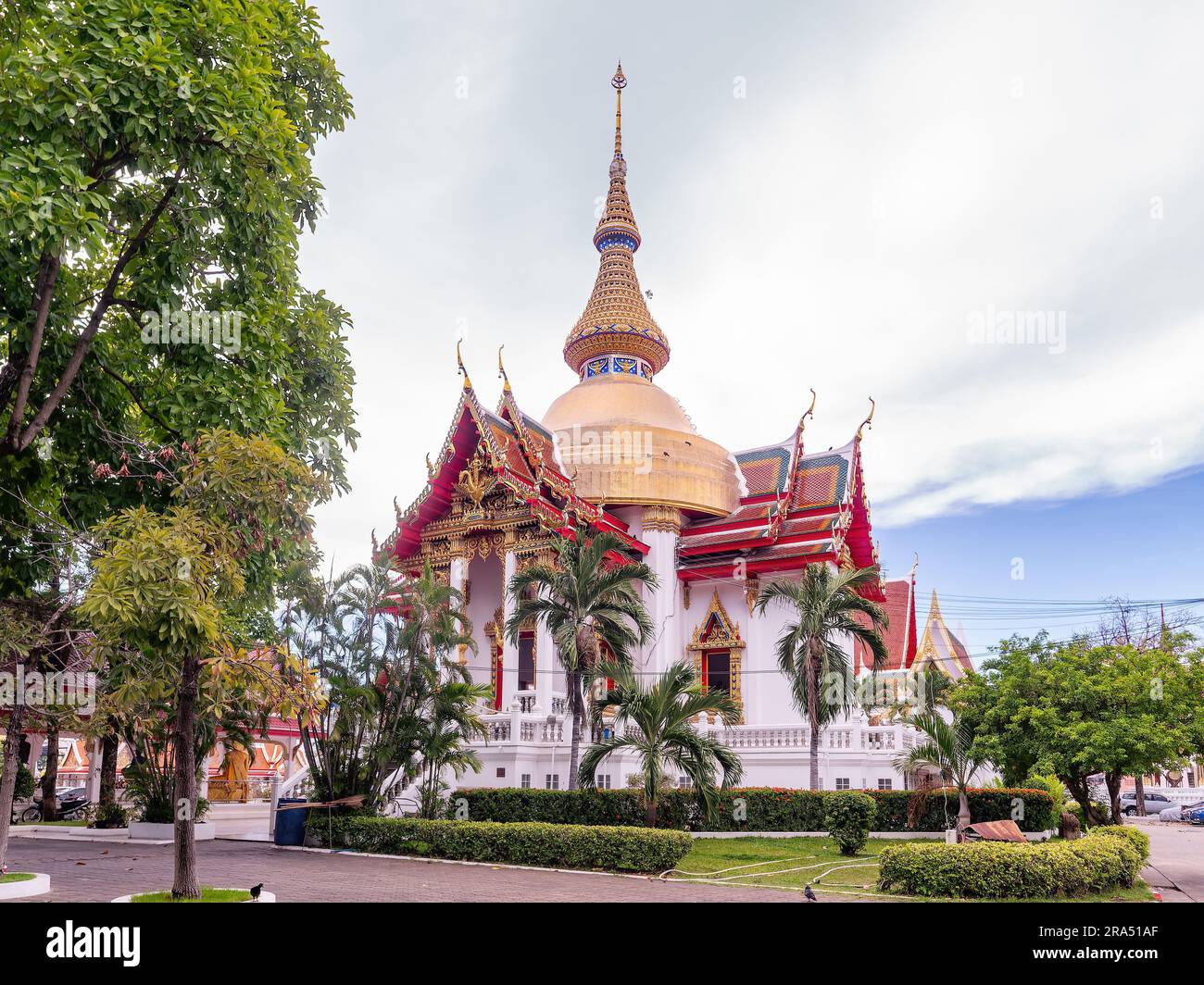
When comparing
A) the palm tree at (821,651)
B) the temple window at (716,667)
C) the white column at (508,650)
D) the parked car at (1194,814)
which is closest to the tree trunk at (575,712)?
the white column at (508,650)

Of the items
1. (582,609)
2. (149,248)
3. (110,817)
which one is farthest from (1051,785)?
(110,817)

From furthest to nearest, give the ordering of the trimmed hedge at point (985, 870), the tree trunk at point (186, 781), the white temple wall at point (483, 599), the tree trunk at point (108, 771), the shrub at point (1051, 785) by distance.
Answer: the white temple wall at point (483, 599) → the tree trunk at point (108, 771) → the shrub at point (1051, 785) → the trimmed hedge at point (985, 870) → the tree trunk at point (186, 781)

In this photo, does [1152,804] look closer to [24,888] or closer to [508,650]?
[508,650]

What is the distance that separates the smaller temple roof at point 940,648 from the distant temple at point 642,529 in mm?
3688

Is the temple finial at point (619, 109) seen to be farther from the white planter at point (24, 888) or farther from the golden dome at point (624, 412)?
the white planter at point (24, 888)

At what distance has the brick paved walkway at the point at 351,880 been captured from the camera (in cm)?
1240

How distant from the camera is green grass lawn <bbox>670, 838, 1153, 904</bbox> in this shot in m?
13.6

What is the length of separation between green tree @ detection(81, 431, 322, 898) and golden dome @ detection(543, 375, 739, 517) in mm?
16985

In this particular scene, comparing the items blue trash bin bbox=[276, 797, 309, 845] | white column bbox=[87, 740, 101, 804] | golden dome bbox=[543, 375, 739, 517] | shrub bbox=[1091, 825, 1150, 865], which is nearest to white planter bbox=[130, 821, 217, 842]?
blue trash bin bbox=[276, 797, 309, 845]

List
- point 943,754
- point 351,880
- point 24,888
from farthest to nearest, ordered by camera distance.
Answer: point 943,754 < point 351,880 < point 24,888

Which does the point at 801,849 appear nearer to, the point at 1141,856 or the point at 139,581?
the point at 1141,856

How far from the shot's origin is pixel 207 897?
34.5 ft

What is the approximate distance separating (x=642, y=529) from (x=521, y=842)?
1303 centimetres

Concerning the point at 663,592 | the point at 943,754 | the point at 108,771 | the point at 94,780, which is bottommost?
the point at 94,780
